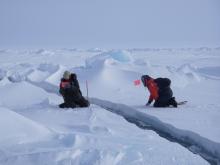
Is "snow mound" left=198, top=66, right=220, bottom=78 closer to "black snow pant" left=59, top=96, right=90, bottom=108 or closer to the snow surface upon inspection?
the snow surface

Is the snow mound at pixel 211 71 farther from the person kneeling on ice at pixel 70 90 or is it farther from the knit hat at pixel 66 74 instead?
the knit hat at pixel 66 74

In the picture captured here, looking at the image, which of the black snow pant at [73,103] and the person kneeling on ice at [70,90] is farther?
the black snow pant at [73,103]

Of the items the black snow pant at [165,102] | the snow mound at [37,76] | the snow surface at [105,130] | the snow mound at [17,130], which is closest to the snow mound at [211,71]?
the snow surface at [105,130]

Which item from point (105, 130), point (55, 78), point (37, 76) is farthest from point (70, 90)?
point (37, 76)

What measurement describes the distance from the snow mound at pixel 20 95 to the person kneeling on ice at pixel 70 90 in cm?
154

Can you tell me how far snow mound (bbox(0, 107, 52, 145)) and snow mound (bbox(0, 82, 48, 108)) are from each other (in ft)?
13.8

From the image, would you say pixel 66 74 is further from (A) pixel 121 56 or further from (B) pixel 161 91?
(A) pixel 121 56

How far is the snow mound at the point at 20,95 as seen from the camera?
10.5m

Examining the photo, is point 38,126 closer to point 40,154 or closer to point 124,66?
point 40,154

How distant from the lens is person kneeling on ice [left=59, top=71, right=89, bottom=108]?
8953 millimetres

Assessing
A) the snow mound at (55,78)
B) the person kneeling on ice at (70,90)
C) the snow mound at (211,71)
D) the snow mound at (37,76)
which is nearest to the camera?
the person kneeling on ice at (70,90)

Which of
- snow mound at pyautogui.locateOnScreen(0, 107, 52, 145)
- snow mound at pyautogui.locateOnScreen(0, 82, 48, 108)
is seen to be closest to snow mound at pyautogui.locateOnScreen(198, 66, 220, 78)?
snow mound at pyautogui.locateOnScreen(0, 82, 48, 108)

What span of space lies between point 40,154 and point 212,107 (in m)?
5.46

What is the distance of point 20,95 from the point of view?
11.9 meters
